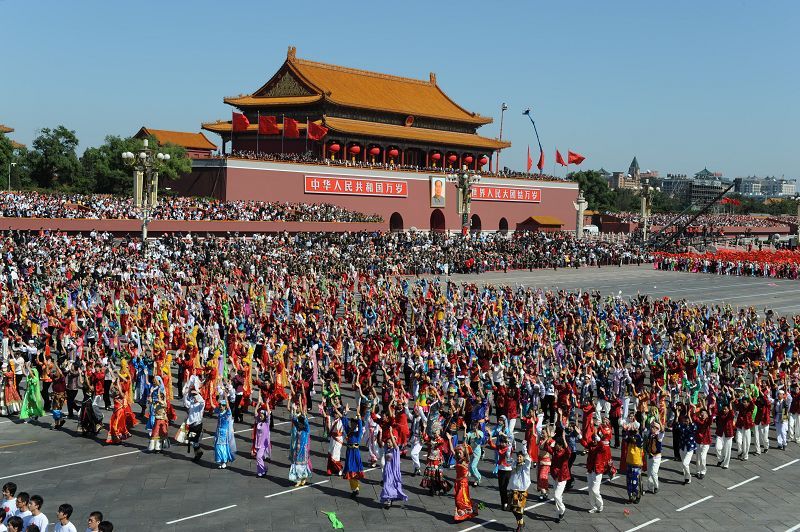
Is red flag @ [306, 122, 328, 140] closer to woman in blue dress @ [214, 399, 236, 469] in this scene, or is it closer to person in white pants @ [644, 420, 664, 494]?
woman in blue dress @ [214, 399, 236, 469]

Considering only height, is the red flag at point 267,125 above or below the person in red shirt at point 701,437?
above

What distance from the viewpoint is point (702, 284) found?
4994 cm

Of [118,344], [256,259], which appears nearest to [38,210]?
[256,259]

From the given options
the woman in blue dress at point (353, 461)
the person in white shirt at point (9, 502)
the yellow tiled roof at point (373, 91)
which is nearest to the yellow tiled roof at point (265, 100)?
the yellow tiled roof at point (373, 91)

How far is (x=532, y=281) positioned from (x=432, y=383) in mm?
30749

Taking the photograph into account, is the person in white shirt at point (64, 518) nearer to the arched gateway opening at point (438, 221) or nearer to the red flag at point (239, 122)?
the red flag at point (239, 122)

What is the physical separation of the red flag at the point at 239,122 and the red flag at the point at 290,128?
2.79 metres

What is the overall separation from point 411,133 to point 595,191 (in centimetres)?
5061

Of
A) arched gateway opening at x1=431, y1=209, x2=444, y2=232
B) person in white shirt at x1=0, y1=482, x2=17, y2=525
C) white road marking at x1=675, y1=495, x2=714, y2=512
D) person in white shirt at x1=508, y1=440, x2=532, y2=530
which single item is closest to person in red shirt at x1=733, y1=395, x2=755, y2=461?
white road marking at x1=675, y1=495, x2=714, y2=512

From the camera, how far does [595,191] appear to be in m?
115

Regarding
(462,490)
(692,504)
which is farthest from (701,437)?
(462,490)

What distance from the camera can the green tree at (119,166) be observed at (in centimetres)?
5859

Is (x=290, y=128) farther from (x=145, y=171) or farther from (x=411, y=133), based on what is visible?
(x=145, y=171)

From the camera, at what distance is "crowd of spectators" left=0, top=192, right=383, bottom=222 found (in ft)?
144
